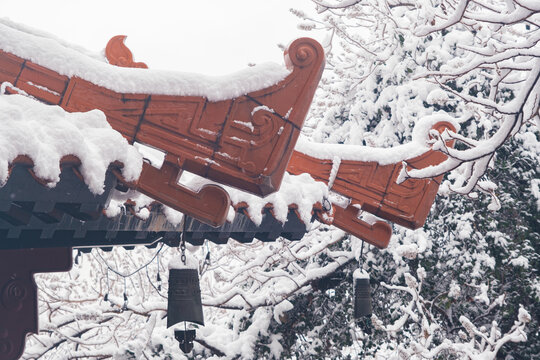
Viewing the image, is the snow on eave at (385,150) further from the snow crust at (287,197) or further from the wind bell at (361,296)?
the wind bell at (361,296)

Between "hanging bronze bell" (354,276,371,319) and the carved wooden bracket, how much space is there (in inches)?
91.9

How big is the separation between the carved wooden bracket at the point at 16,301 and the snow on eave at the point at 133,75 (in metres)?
1.28

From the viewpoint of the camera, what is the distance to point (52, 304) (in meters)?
6.12

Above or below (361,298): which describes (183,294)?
below

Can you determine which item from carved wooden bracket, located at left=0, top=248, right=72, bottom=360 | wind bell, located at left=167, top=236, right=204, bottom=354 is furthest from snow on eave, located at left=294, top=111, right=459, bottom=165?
carved wooden bracket, located at left=0, top=248, right=72, bottom=360

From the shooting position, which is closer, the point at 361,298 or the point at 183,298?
the point at 183,298

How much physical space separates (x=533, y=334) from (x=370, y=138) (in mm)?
2612

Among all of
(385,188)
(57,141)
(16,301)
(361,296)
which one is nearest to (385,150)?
(385,188)

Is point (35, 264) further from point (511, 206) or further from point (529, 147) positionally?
point (529, 147)

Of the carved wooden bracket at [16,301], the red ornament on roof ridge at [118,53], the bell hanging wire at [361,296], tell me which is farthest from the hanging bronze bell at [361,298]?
the red ornament on roof ridge at [118,53]

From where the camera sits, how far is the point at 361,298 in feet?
13.4

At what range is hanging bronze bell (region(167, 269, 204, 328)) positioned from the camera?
2768 millimetres

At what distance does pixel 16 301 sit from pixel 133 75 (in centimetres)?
154

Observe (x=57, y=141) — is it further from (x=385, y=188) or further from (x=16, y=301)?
(x=385, y=188)
